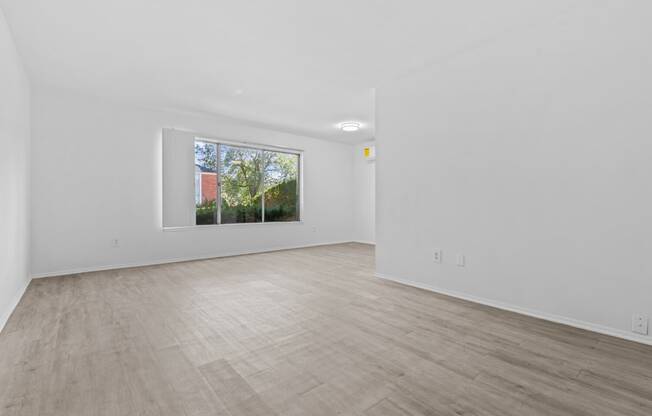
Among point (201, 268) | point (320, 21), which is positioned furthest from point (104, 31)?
point (201, 268)

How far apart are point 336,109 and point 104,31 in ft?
10.2

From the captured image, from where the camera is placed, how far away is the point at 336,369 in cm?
179

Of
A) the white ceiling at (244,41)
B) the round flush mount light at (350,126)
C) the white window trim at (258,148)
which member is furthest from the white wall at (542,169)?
Answer: the white window trim at (258,148)

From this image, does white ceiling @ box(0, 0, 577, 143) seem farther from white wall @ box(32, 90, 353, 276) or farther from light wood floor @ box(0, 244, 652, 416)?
light wood floor @ box(0, 244, 652, 416)

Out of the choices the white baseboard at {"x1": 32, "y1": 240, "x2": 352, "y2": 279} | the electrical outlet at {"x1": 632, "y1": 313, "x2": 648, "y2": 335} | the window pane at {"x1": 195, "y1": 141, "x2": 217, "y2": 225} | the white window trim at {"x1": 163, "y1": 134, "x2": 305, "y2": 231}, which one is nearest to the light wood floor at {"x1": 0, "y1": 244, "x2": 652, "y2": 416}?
the electrical outlet at {"x1": 632, "y1": 313, "x2": 648, "y2": 335}

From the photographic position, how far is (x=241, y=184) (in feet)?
19.8

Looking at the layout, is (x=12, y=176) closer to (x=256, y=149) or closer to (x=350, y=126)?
(x=256, y=149)

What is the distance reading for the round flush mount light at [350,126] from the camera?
5749mm

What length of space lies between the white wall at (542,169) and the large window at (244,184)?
351 centimetres

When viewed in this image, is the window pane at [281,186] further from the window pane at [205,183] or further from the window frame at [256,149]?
the window pane at [205,183]

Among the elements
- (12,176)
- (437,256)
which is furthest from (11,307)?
(437,256)

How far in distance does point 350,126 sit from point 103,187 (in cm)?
414

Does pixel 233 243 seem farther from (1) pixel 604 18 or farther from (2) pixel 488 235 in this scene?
(1) pixel 604 18

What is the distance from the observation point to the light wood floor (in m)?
1.48
